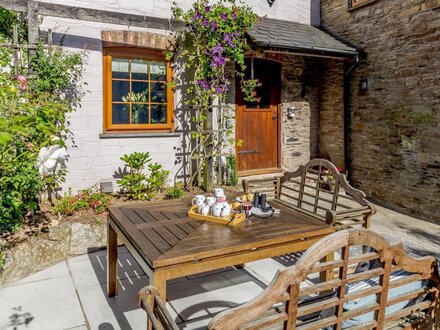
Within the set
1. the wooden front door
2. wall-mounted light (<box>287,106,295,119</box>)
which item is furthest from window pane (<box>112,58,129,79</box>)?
wall-mounted light (<box>287,106,295,119</box>)

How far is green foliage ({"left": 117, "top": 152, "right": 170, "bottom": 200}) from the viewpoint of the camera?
555 centimetres

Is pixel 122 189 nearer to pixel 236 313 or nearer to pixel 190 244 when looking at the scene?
pixel 190 244

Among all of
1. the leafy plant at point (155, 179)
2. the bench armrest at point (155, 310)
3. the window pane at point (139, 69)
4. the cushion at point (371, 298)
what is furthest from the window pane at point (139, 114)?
the cushion at point (371, 298)

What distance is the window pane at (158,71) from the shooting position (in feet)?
20.4

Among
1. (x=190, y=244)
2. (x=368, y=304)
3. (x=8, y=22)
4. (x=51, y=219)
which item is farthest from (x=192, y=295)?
(x=8, y=22)

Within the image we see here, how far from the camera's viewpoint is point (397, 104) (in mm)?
6379

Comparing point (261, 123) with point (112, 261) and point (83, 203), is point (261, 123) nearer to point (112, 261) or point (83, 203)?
point (83, 203)

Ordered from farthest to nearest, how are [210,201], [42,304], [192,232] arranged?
[42,304]
[210,201]
[192,232]

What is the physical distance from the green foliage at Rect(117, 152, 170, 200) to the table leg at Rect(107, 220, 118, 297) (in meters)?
2.32

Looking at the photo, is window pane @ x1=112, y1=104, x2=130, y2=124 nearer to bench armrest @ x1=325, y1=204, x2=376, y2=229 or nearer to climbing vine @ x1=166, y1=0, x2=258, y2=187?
climbing vine @ x1=166, y1=0, x2=258, y2=187

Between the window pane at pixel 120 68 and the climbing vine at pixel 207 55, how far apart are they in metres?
0.76

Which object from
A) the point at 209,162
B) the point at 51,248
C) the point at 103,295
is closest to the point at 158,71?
the point at 209,162

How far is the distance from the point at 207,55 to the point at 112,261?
157 inches

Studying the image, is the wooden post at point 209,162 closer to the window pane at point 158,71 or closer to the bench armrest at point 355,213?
the window pane at point 158,71
